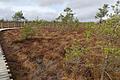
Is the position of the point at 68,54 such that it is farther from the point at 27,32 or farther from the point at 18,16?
the point at 18,16

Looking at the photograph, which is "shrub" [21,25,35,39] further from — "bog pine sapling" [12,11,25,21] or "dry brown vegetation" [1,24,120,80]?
"bog pine sapling" [12,11,25,21]

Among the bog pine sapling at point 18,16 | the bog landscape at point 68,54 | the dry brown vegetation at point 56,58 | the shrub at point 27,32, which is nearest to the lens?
the bog landscape at point 68,54

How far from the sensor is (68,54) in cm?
1569

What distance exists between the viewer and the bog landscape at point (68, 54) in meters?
14.2

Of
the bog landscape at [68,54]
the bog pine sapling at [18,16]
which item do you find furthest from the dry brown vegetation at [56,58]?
the bog pine sapling at [18,16]

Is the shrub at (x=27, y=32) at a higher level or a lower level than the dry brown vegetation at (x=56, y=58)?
A: higher

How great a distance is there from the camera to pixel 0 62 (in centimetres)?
1986

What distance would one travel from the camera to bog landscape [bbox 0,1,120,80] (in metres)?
14.2

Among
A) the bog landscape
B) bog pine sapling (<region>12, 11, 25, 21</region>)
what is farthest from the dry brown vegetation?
bog pine sapling (<region>12, 11, 25, 21</region>)

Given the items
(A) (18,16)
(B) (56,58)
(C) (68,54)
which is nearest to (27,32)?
(B) (56,58)

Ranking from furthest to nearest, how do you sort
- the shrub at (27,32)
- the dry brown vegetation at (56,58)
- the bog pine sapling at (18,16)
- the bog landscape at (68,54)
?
the bog pine sapling at (18,16)
the shrub at (27,32)
the dry brown vegetation at (56,58)
the bog landscape at (68,54)

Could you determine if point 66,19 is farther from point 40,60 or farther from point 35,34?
point 40,60

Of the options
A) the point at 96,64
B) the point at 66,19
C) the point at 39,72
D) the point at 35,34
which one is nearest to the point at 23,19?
the point at 66,19

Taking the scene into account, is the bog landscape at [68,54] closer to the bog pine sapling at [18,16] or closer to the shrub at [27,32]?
the shrub at [27,32]
